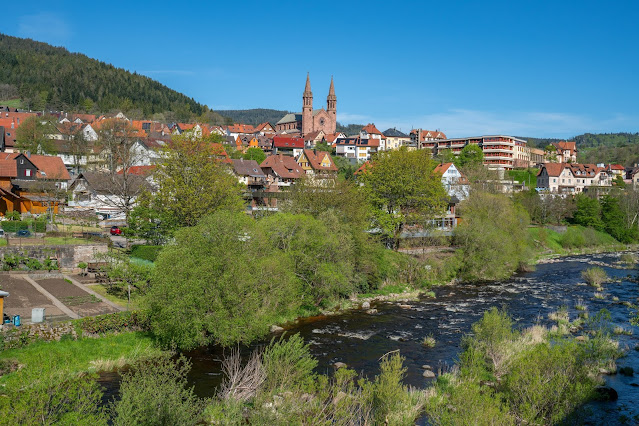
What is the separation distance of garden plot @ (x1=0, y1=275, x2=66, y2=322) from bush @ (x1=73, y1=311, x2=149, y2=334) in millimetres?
2022

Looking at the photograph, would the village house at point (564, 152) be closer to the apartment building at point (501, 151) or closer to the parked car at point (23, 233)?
the apartment building at point (501, 151)

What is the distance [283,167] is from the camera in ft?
290

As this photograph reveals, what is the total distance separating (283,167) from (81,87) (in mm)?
106104

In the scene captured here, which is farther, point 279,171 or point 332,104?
point 332,104

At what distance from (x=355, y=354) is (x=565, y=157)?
135m

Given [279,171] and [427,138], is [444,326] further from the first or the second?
[427,138]

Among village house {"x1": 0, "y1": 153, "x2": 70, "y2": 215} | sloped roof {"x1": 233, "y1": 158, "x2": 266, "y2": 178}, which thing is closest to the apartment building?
sloped roof {"x1": 233, "y1": 158, "x2": 266, "y2": 178}

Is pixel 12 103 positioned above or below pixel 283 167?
above

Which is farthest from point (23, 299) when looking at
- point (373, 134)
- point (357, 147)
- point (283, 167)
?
point (373, 134)

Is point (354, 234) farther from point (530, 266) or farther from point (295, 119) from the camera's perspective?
point (295, 119)

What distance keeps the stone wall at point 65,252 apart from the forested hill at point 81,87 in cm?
11396

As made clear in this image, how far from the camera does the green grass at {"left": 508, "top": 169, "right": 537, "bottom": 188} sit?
362 feet

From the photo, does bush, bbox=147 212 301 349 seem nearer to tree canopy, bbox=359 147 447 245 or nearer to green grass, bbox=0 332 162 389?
green grass, bbox=0 332 162 389

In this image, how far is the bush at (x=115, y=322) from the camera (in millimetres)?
23078
